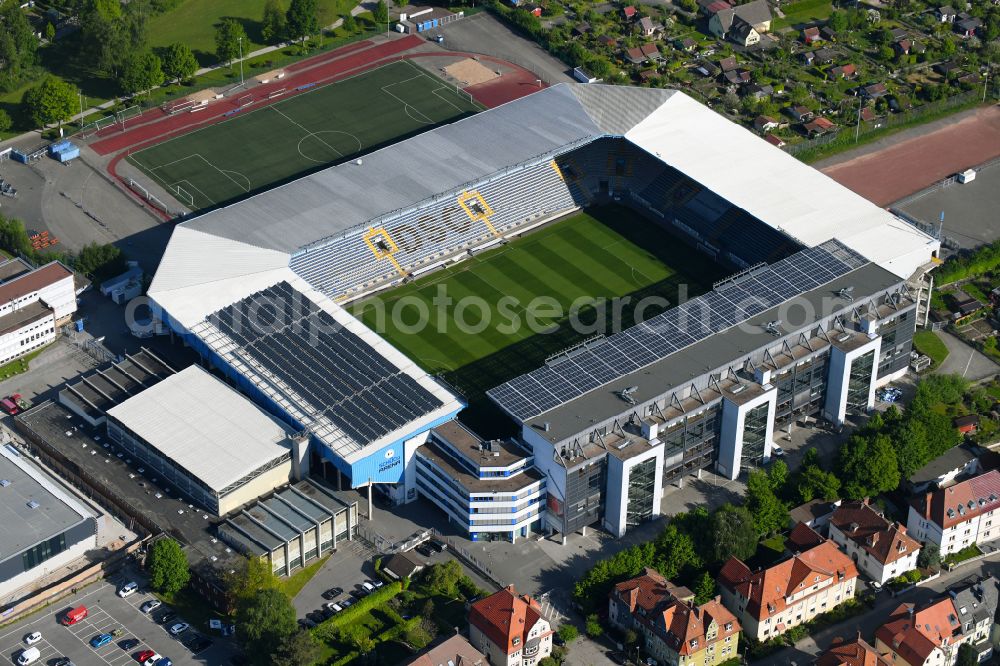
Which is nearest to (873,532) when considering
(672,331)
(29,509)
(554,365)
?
(672,331)

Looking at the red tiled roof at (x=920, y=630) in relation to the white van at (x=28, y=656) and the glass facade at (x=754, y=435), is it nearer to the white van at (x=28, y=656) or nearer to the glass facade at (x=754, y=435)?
the glass facade at (x=754, y=435)

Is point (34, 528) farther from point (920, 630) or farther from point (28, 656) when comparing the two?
point (920, 630)

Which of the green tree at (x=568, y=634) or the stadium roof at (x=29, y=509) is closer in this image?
the green tree at (x=568, y=634)

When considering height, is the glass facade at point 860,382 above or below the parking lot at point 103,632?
above

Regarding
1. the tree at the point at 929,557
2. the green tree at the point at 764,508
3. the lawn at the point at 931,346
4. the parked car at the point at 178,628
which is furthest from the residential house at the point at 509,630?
the lawn at the point at 931,346

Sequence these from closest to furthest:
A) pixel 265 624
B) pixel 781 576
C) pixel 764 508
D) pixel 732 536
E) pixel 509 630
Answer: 1. pixel 509 630
2. pixel 265 624
3. pixel 781 576
4. pixel 732 536
5. pixel 764 508

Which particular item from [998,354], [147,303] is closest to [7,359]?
[147,303]

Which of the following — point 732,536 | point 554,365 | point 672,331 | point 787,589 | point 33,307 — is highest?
point 672,331
